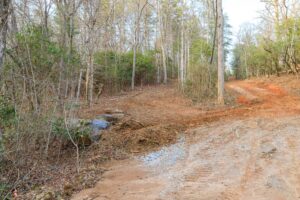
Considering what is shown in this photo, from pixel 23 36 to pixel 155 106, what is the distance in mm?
7234

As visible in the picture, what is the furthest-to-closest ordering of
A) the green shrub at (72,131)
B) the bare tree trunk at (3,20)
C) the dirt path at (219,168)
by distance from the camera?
the green shrub at (72,131)
the bare tree trunk at (3,20)
the dirt path at (219,168)

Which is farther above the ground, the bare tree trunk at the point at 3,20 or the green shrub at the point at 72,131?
the bare tree trunk at the point at 3,20

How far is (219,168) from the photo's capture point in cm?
498

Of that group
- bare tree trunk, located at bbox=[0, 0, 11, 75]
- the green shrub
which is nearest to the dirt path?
the green shrub

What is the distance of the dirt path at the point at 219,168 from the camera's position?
161 inches

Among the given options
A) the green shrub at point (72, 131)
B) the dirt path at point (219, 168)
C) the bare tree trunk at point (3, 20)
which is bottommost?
the dirt path at point (219, 168)

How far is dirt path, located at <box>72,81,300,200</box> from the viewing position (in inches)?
161

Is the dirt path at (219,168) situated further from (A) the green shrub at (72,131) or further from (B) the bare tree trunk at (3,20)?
(B) the bare tree trunk at (3,20)

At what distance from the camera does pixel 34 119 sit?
18.7ft

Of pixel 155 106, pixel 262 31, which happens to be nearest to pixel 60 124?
pixel 155 106

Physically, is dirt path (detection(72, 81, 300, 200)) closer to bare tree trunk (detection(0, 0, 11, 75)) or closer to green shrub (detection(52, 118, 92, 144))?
green shrub (detection(52, 118, 92, 144))

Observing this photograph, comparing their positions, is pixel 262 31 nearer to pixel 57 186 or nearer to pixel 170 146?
pixel 170 146

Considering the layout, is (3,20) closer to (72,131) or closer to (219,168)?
(72,131)

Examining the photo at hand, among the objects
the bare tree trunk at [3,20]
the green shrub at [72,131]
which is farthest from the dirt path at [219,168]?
the bare tree trunk at [3,20]
